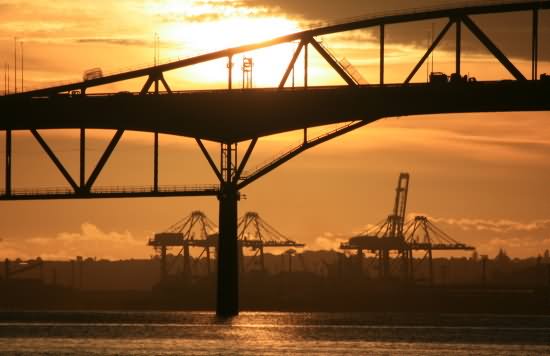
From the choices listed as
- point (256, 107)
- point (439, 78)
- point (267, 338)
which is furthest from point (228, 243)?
Answer: point (439, 78)

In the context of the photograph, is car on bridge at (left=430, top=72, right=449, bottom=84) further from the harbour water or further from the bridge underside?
the harbour water

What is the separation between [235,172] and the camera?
138m

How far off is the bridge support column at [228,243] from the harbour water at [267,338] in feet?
10.5

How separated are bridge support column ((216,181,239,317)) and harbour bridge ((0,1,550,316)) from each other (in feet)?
0.31

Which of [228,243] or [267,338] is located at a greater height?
[228,243]

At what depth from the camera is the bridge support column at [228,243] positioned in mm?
137750

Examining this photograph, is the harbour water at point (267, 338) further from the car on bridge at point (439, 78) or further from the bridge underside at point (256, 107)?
the car on bridge at point (439, 78)

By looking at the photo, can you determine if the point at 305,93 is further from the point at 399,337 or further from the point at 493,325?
the point at 493,325

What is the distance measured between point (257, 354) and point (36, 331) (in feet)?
123

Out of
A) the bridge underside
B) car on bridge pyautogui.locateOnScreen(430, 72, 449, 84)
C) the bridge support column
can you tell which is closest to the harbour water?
the bridge support column

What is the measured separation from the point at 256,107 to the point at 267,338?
2177 cm

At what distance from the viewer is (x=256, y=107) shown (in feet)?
444

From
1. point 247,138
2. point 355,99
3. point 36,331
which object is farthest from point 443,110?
point 36,331

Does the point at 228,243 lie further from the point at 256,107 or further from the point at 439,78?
the point at 439,78
